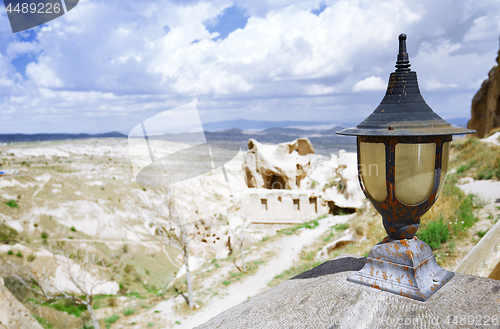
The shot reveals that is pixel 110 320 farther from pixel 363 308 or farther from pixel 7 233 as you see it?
pixel 7 233

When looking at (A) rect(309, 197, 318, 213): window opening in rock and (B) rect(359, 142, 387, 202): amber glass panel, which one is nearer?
(B) rect(359, 142, 387, 202): amber glass panel

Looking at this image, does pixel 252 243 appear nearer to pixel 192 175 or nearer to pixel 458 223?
pixel 192 175

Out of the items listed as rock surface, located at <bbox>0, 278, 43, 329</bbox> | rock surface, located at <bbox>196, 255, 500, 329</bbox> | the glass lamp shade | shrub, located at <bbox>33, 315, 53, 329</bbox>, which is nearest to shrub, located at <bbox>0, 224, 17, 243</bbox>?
shrub, located at <bbox>33, 315, 53, 329</bbox>

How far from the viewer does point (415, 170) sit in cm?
174

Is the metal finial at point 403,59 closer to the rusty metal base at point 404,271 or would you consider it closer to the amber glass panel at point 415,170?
the amber glass panel at point 415,170

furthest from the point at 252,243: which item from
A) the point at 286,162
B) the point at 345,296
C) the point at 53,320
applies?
the point at 345,296

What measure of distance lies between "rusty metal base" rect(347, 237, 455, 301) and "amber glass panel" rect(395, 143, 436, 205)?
32cm

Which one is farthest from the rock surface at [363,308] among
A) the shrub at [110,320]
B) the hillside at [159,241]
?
the shrub at [110,320]

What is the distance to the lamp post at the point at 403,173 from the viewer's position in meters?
1.73

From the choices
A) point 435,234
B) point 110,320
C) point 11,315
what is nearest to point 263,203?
point 110,320

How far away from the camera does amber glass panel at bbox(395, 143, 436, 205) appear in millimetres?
1730

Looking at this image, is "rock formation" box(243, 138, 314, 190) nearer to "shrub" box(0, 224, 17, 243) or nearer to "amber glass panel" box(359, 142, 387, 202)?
"shrub" box(0, 224, 17, 243)

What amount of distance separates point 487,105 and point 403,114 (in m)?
34.9

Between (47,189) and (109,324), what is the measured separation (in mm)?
26746
